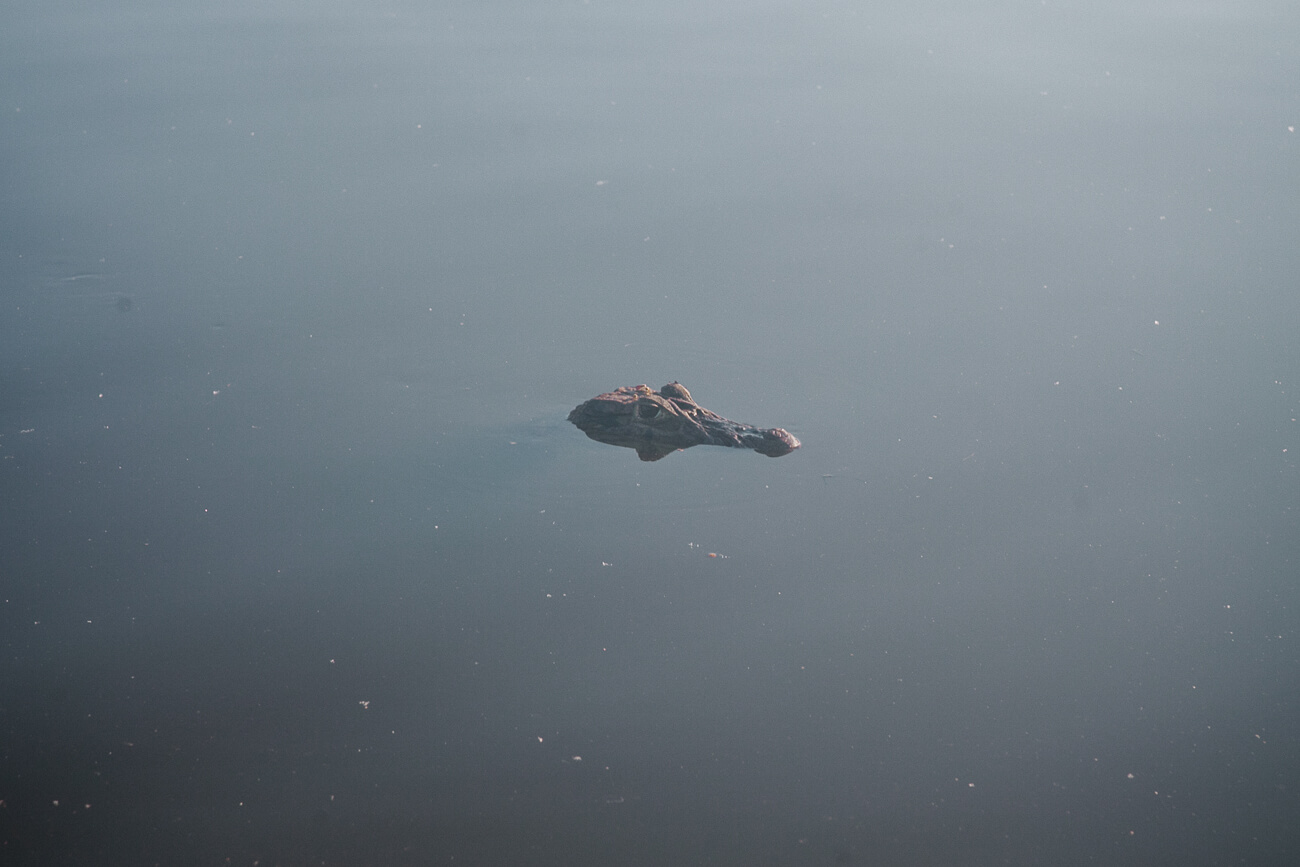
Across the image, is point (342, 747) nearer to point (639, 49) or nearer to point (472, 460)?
point (472, 460)

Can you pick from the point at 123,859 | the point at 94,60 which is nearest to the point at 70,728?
the point at 123,859

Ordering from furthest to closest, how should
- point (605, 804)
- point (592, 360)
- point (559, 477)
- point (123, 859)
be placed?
1. point (592, 360)
2. point (559, 477)
3. point (605, 804)
4. point (123, 859)

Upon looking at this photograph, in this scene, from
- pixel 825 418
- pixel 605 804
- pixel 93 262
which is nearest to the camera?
pixel 605 804

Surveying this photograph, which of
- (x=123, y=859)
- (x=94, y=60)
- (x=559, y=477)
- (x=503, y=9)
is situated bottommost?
(x=123, y=859)

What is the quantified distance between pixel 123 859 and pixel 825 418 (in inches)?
139

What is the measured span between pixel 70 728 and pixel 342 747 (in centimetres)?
97

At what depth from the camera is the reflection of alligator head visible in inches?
187

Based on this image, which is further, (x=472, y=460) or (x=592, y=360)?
(x=592, y=360)

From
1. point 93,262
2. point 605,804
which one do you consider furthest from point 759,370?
point 93,262

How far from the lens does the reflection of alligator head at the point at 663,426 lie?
4758 mm

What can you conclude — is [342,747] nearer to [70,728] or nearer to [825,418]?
[70,728]

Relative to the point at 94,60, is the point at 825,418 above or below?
below

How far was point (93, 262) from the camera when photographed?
20.3 feet

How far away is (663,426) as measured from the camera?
480 cm
